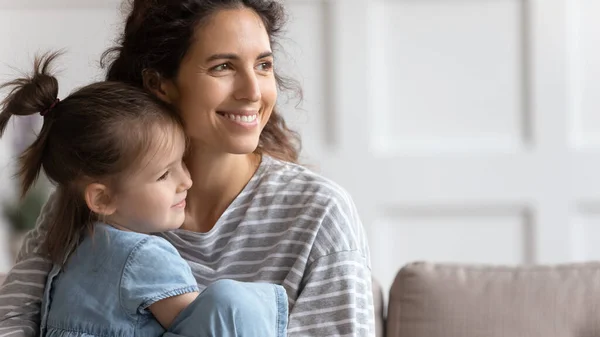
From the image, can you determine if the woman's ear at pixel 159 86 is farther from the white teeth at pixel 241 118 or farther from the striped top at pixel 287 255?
the striped top at pixel 287 255

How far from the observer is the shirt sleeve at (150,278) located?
1.68 meters

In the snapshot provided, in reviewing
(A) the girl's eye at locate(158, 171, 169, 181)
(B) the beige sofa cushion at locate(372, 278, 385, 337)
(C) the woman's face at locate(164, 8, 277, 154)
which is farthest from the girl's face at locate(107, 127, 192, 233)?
(B) the beige sofa cushion at locate(372, 278, 385, 337)

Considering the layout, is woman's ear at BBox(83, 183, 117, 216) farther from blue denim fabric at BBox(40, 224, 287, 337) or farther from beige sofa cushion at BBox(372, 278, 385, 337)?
beige sofa cushion at BBox(372, 278, 385, 337)

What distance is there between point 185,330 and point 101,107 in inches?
17.2

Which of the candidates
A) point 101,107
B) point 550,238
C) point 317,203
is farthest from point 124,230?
point 550,238

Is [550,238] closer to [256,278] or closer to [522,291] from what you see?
[522,291]

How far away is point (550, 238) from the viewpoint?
3686mm

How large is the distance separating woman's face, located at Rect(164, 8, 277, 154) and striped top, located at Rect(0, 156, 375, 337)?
0.43 feet

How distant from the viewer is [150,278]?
1.70 metres

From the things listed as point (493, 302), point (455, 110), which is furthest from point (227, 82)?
point (455, 110)

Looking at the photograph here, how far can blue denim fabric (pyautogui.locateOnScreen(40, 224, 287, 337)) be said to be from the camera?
162 cm

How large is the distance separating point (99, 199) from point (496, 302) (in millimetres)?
822

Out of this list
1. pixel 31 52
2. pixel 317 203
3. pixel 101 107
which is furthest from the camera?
pixel 31 52

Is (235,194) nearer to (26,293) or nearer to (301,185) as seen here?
(301,185)
